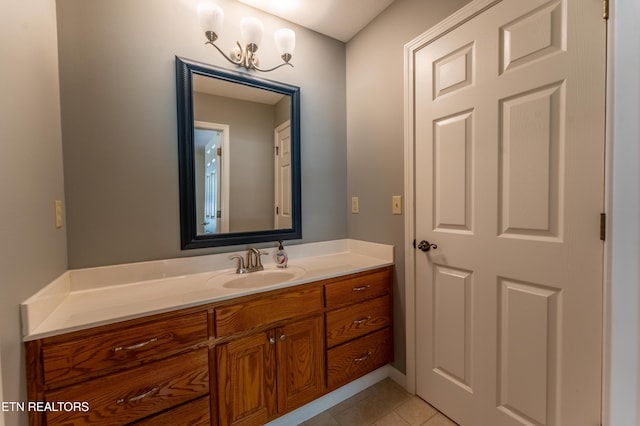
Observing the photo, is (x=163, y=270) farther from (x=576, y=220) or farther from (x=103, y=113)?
(x=576, y=220)

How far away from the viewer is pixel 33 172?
94 centimetres

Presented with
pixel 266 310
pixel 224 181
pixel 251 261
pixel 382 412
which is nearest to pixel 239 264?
pixel 251 261

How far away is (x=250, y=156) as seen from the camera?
1.72 m

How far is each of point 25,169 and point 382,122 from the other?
175 centimetres

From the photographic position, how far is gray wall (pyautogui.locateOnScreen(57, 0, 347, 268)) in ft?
4.05

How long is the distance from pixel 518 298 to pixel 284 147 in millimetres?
1551

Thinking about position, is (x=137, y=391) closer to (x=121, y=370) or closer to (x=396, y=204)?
(x=121, y=370)

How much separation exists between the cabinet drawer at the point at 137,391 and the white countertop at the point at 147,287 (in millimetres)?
219

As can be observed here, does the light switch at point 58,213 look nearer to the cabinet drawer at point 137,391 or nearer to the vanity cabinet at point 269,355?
the cabinet drawer at point 137,391

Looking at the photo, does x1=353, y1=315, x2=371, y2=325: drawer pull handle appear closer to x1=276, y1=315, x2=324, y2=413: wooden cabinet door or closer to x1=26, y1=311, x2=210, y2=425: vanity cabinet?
x1=276, y1=315, x2=324, y2=413: wooden cabinet door

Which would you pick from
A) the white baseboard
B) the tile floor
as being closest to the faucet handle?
the white baseboard

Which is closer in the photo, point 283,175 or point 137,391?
point 137,391

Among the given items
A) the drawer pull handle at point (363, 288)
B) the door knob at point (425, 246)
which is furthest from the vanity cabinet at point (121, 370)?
the door knob at point (425, 246)

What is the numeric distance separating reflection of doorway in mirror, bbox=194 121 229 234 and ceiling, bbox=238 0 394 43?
844mm
